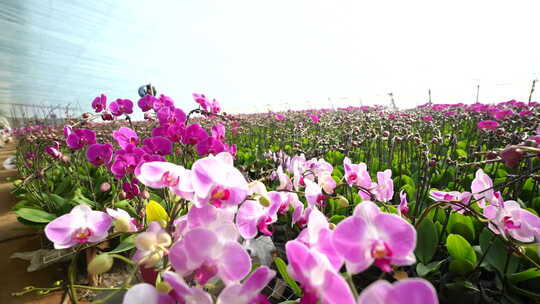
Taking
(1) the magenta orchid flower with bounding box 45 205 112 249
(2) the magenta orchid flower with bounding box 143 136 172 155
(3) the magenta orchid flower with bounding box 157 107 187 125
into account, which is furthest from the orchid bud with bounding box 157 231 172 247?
(3) the magenta orchid flower with bounding box 157 107 187 125

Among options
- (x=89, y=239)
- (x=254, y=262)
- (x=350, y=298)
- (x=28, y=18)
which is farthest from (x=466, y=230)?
(x=28, y=18)

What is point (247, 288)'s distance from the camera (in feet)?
0.91

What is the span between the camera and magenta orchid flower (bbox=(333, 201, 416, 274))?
0.85ft

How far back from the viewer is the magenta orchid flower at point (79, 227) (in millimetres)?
367

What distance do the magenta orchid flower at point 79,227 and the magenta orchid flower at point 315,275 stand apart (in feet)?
0.85

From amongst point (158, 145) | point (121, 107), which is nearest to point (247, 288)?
point (158, 145)

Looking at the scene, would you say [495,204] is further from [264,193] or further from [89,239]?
[89,239]

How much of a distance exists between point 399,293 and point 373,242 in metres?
0.06

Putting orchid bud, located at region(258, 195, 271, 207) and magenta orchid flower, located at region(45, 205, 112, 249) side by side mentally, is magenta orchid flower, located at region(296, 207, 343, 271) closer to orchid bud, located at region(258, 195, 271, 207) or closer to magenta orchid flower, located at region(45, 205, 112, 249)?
orchid bud, located at region(258, 195, 271, 207)

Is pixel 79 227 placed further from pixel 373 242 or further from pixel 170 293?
pixel 373 242

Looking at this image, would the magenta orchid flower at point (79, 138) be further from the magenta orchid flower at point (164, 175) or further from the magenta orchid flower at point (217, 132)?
the magenta orchid flower at point (164, 175)

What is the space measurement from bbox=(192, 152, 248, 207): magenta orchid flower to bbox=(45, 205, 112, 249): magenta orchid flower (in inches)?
5.8

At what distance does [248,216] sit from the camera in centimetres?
41

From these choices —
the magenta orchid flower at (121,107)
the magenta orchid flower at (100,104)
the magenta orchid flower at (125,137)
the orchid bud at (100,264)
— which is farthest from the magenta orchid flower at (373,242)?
the magenta orchid flower at (100,104)
